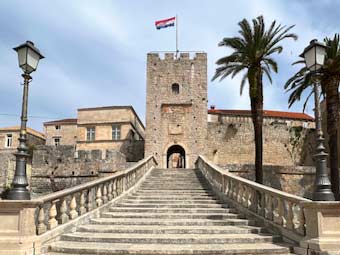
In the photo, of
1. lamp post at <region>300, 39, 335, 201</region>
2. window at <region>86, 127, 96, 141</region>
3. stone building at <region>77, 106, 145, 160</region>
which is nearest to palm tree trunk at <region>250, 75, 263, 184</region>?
lamp post at <region>300, 39, 335, 201</region>

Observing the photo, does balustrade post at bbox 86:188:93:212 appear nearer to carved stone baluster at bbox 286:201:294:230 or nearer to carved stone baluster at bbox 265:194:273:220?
carved stone baluster at bbox 265:194:273:220

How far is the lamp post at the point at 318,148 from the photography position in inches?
237

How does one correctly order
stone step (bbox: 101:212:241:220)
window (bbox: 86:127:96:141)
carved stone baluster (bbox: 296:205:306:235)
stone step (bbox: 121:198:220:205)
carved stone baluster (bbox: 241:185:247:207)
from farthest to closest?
window (bbox: 86:127:96:141)
stone step (bbox: 121:198:220:205)
carved stone baluster (bbox: 241:185:247:207)
stone step (bbox: 101:212:241:220)
carved stone baluster (bbox: 296:205:306:235)

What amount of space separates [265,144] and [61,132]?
81.9 feet

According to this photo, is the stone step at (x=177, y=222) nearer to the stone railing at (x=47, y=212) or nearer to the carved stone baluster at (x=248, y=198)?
the stone railing at (x=47, y=212)

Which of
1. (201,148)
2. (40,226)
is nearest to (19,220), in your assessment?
(40,226)

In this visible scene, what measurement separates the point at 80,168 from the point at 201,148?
10037mm

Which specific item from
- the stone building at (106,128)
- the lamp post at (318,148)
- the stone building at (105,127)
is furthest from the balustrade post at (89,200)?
the stone building at (105,127)

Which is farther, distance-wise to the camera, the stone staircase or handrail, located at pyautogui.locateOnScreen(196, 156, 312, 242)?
handrail, located at pyautogui.locateOnScreen(196, 156, 312, 242)

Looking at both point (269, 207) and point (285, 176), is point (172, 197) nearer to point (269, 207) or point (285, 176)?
point (269, 207)

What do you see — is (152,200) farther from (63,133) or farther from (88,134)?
(63,133)

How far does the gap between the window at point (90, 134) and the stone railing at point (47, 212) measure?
24.8 m

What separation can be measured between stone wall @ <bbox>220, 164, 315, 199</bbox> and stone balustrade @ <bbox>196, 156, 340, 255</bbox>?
11243 mm

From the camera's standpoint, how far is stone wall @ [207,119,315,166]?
31.1m
